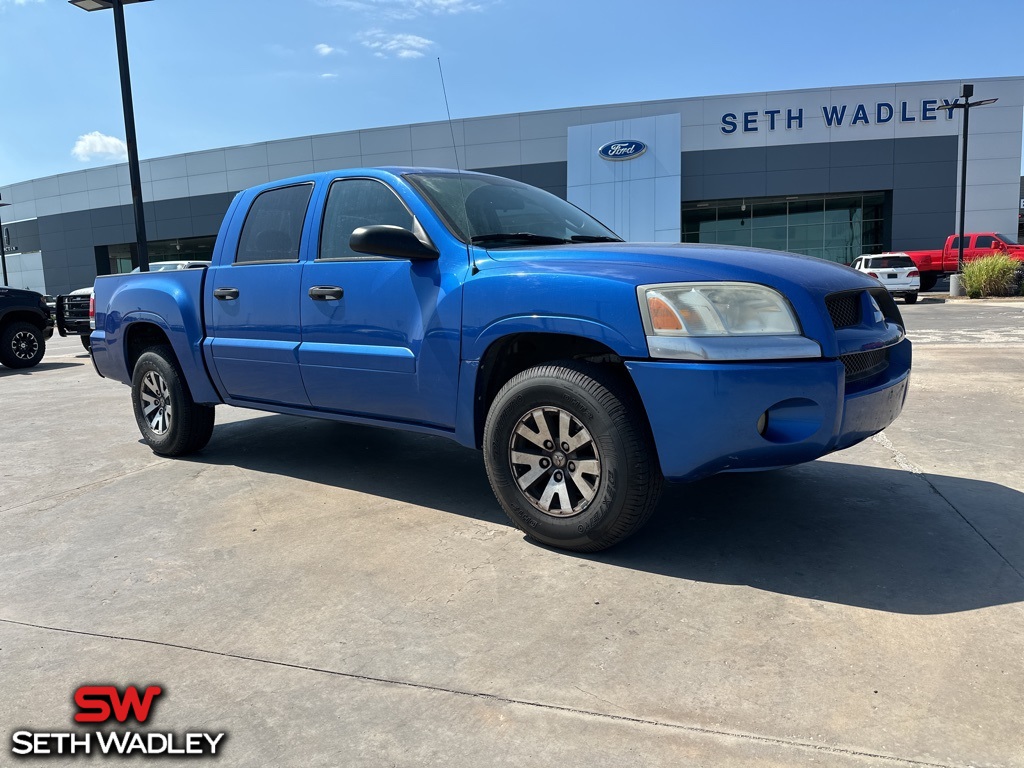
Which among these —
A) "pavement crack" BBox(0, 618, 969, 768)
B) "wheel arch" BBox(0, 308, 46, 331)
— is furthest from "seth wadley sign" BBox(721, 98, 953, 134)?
"pavement crack" BBox(0, 618, 969, 768)

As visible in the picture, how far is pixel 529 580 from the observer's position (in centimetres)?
306

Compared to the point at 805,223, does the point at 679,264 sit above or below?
below

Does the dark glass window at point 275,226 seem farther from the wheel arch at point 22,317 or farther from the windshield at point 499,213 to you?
the wheel arch at point 22,317

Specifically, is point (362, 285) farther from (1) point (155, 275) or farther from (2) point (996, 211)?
(2) point (996, 211)

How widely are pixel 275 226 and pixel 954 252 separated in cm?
2847

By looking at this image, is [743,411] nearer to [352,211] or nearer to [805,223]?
[352,211]

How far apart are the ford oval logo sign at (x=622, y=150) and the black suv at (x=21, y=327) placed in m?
24.5

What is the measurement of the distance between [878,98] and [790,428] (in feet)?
109

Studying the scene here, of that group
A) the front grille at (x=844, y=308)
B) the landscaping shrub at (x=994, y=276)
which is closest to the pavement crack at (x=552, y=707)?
the front grille at (x=844, y=308)

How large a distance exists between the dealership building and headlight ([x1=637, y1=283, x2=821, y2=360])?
26.2 m

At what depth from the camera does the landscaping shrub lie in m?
23.1

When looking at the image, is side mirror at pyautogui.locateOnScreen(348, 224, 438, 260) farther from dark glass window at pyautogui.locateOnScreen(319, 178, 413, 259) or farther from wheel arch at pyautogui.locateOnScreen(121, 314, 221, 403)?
wheel arch at pyautogui.locateOnScreen(121, 314, 221, 403)

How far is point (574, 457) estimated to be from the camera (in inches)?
126

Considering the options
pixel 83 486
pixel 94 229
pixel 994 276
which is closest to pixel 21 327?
pixel 83 486
